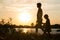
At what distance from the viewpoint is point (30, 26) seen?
15.5 metres

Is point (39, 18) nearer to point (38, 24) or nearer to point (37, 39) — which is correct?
point (38, 24)

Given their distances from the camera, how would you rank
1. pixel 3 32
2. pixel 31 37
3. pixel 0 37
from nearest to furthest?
pixel 0 37, pixel 31 37, pixel 3 32

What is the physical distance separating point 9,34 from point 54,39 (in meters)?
2.83

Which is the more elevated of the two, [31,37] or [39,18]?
[39,18]

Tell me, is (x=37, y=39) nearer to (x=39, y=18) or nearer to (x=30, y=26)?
(x=39, y=18)

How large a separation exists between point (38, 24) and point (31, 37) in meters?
1.37

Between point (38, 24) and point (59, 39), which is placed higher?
point (38, 24)

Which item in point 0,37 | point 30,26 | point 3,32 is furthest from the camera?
point 30,26

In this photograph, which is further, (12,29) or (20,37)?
(12,29)

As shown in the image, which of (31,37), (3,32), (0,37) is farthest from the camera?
(3,32)

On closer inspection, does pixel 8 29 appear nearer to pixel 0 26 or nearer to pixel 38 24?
pixel 0 26

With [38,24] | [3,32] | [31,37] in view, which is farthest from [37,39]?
[3,32]

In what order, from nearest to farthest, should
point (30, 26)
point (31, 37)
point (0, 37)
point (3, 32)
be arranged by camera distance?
point (0, 37), point (31, 37), point (3, 32), point (30, 26)

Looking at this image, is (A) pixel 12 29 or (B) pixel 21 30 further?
(B) pixel 21 30
